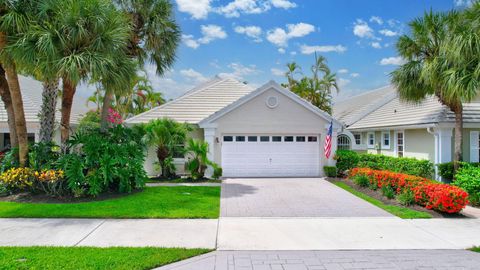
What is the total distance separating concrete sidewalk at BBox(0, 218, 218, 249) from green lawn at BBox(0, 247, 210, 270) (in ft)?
1.11

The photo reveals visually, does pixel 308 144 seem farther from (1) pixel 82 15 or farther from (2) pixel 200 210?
(1) pixel 82 15

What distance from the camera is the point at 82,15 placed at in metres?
9.27

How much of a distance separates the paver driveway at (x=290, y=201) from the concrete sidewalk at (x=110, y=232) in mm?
1626

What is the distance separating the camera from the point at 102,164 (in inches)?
395

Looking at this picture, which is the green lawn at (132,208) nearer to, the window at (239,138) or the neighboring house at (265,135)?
the neighboring house at (265,135)

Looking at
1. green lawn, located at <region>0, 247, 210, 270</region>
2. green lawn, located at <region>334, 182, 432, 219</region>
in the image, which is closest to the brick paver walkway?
green lawn, located at <region>0, 247, 210, 270</region>

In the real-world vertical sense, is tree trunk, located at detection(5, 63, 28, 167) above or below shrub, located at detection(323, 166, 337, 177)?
above

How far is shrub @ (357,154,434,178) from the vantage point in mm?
13148

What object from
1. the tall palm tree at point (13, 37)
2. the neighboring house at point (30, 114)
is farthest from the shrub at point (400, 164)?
the neighboring house at point (30, 114)

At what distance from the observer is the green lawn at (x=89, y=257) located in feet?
16.0

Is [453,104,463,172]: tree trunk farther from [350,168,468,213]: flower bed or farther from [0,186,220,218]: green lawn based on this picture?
[0,186,220,218]: green lawn

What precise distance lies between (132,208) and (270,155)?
28.5 ft

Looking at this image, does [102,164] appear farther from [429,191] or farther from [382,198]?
[429,191]

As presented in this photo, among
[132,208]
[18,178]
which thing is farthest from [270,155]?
[18,178]
